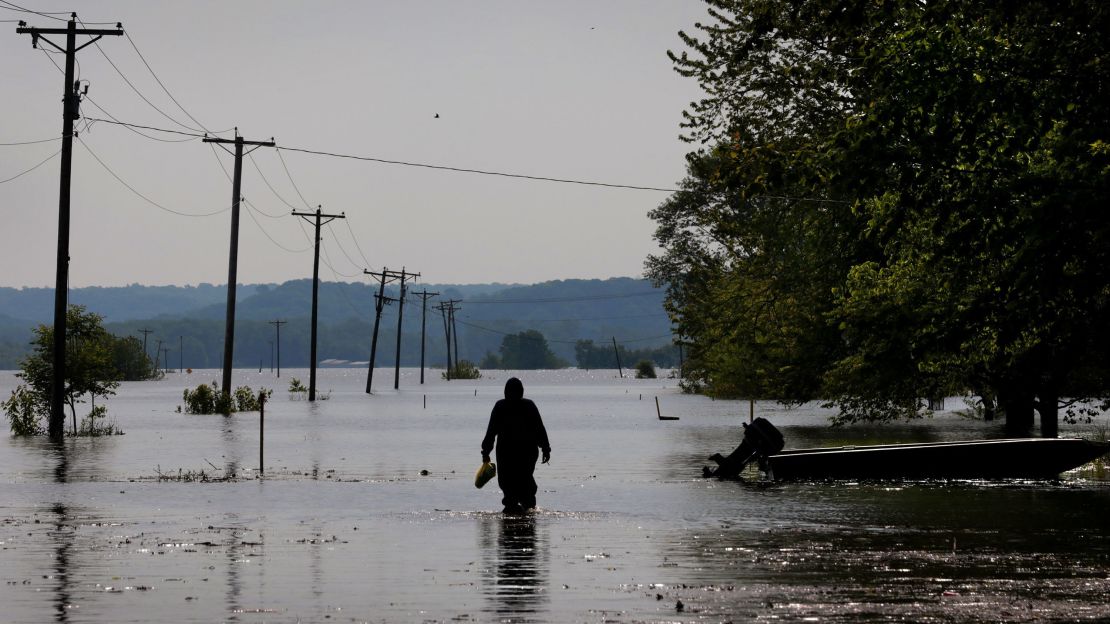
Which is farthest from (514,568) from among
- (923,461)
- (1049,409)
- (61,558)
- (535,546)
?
(1049,409)

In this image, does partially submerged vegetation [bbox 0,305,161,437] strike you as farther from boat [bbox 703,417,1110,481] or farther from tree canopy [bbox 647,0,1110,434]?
boat [bbox 703,417,1110,481]

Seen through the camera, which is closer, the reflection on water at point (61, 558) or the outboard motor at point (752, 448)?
the reflection on water at point (61, 558)

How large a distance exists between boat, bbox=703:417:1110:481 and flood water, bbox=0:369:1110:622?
638mm

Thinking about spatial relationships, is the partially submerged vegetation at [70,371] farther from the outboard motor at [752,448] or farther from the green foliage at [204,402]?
the outboard motor at [752,448]

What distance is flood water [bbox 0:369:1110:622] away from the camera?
432 inches

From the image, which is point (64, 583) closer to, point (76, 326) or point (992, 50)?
point (992, 50)

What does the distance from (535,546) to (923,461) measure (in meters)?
12.6

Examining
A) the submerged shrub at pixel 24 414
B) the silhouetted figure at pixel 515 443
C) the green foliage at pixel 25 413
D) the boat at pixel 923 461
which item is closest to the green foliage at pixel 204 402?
the green foliage at pixel 25 413

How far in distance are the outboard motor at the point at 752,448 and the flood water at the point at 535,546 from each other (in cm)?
59

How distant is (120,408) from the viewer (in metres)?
75.8

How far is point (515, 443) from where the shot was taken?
61.9 feet

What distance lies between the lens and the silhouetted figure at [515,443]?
62.0 feet

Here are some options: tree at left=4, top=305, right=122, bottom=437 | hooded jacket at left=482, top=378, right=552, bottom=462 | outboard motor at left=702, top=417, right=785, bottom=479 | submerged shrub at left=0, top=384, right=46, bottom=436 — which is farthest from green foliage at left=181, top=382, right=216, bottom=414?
hooded jacket at left=482, top=378, right=552, bottom=462

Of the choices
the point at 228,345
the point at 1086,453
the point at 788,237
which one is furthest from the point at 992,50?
the point at 228,345
